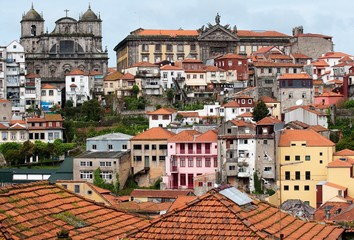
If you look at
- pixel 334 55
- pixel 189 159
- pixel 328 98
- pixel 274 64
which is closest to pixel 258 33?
pixel 334 55

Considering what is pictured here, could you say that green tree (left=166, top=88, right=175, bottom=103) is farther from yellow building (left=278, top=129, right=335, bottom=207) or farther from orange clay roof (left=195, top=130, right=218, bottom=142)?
yellow building (left=278, top=129, right=335, bottom=207)

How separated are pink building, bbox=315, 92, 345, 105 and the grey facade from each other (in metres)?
28.8

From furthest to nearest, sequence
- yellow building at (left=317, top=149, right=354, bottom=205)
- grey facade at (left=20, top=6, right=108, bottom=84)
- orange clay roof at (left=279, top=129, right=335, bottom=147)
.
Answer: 1. grey facade at (left=20, top=6, right=108, bottom=84)
2. orange clay roof at (left=279, top=129, right=335, bottom=147)
3. yellow building at (left=317, top=149, right=354, bottom=205)

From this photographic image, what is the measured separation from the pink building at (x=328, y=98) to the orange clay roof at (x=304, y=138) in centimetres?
1890

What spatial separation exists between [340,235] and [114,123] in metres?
71.2

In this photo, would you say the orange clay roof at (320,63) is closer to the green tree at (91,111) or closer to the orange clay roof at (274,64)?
the orange clay roof at (274,64)

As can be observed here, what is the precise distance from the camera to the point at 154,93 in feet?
325

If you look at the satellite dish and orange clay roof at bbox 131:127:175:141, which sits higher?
the satellite dish

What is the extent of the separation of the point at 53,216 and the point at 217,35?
98.1 metres

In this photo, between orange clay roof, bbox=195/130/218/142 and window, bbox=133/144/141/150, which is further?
window, bbox=133/144/141/150

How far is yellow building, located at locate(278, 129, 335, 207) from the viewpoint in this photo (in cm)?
6988

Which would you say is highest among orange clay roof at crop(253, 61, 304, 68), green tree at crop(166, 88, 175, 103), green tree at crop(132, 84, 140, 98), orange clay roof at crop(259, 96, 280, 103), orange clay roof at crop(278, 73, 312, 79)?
orange clay roof at crop(253, 61, 304, 68)

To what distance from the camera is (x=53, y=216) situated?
19.2 meters

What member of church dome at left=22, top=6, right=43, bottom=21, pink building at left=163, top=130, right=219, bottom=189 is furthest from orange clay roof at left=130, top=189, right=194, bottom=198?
A: church dome at left=22, top=6, right=43, bottom=21
